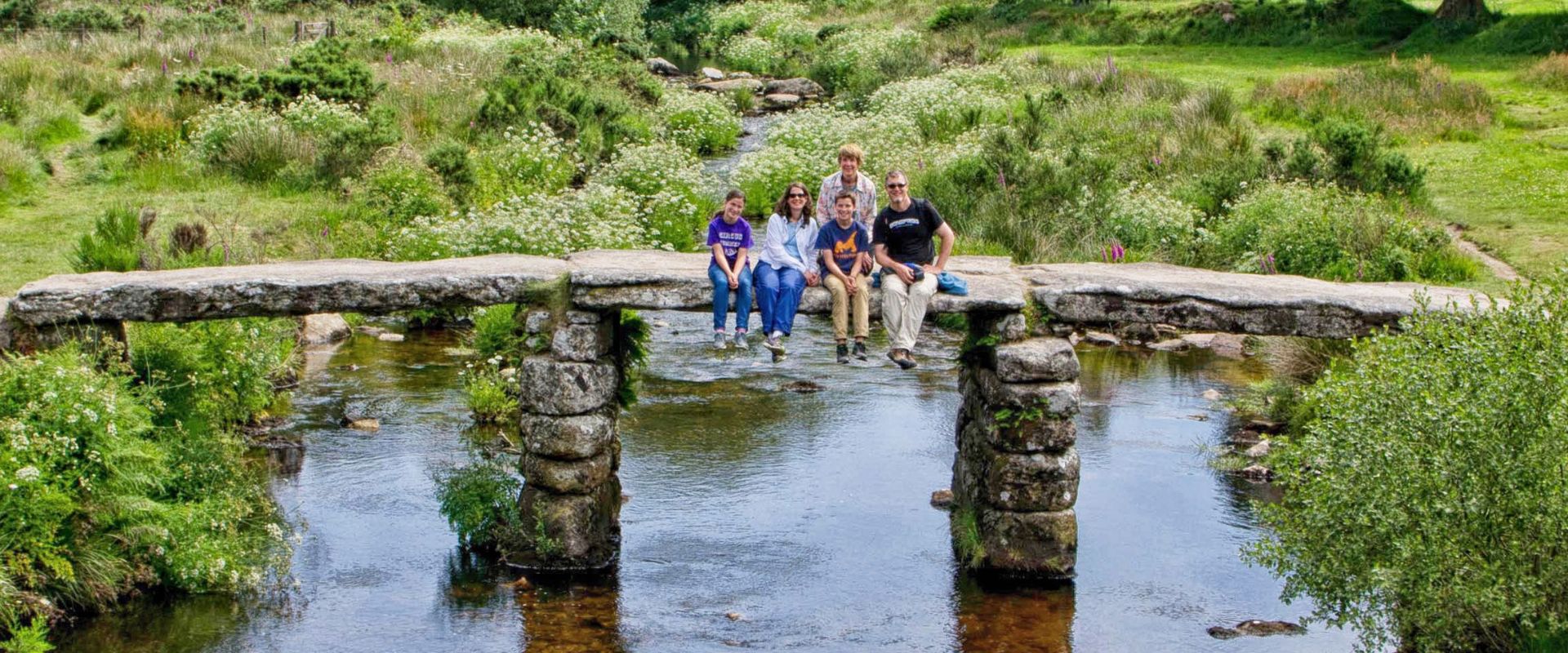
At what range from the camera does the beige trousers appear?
10.1 m

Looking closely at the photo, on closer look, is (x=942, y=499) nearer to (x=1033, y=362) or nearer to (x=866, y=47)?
(x=1033, y=362)

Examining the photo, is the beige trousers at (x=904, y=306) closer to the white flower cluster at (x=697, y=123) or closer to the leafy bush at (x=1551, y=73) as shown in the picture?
the white flower cluster at (x=697, y=123)

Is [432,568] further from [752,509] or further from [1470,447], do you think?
[1470,447]

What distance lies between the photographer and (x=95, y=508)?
9391 millimetres

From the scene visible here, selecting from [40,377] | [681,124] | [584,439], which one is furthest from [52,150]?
[584,439]

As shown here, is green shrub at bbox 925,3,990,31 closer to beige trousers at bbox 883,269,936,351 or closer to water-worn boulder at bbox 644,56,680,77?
water-worn boulder at bbox 644,56,680,77

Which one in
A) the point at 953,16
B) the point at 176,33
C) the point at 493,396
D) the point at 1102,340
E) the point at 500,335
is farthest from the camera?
the point at 953,16

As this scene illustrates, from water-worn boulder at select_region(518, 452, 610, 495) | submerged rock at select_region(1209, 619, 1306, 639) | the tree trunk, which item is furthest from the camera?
the tree trunk

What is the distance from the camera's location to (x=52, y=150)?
837 inches

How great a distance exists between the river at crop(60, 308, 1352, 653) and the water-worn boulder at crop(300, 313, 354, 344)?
27.2 inches

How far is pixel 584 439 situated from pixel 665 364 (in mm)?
6168

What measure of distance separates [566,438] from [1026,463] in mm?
3296

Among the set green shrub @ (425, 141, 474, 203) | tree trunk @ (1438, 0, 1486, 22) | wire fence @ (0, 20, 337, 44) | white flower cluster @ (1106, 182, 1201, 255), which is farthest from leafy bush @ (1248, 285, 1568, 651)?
tree trunk @ (1438, 0, 1486, 22)

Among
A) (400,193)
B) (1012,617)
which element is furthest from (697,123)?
(1012,617)
